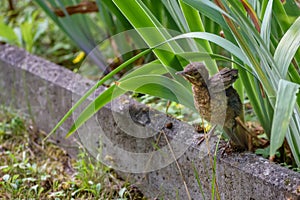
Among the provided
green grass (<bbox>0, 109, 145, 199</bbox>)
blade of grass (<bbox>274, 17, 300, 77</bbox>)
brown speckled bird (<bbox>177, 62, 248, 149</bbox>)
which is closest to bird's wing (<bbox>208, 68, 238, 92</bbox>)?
brown speckled bird (<bbox>177, 62, 248, 149</bbox>)

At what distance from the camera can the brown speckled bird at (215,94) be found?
72.6 inches

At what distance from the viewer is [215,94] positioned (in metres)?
1.91

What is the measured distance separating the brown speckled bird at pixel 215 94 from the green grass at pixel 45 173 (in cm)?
57

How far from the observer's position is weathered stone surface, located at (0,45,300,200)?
6.26 ft

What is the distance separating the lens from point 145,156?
2352mm

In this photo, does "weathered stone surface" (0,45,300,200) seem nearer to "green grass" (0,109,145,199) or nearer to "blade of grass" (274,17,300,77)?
"green grass" (0,109,145,199)

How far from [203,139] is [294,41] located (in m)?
0.57

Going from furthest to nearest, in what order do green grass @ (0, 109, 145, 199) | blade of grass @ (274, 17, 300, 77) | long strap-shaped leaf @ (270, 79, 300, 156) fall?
green grass @ (0, 109, 145, 199) < blade of grass @ (274, 17, 300, 77) < long strap-shaped leaf @ (270, 79, 300, 156)

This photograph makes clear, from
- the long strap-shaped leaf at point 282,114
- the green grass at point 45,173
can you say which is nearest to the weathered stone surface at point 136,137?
the green grass at point 45,173

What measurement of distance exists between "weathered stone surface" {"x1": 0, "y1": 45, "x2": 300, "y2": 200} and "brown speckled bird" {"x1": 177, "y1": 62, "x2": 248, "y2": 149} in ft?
0.50

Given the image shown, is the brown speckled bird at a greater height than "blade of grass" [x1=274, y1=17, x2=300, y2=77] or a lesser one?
lesser

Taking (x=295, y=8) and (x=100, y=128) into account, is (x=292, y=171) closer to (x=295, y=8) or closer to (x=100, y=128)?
(x=295, y=8)

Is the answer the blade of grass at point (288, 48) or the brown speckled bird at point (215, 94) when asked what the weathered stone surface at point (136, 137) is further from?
the blade of grass at point (288, 48)

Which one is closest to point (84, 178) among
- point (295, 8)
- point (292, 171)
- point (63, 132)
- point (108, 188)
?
point (108, 188)
